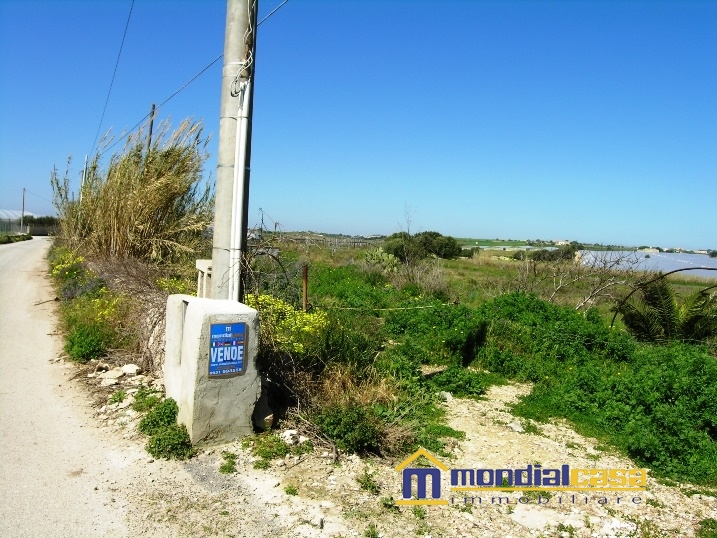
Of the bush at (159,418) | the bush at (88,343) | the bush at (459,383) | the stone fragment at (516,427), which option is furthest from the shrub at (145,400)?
the stone fragment at (516,427)

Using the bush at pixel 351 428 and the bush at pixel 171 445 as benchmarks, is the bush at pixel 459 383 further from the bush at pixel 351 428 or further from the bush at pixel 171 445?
the bush at pixel 171 445

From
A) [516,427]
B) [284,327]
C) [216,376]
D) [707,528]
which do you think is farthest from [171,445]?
[707,528]

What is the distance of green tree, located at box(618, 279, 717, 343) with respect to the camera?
10156mm

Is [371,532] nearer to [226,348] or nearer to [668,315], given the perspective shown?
[226,348]

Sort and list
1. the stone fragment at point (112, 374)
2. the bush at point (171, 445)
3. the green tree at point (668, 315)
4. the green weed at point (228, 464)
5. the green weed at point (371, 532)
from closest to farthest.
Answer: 1. the green weed at point (371, 532)
2. the green weed at point (228, 464)
3. the bush at point (171, 445)
4. the stone fragment at point (112, 374)
5. the green tree at point (668, 315)

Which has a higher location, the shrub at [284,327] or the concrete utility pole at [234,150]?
the concrete utility pole at [234,150]

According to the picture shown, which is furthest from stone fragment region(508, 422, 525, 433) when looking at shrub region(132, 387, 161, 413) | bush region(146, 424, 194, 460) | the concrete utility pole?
shrub region(132, 387, 161, 413)

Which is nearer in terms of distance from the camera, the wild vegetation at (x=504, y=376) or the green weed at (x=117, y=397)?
the wild vegetation at (x=504, y=376)

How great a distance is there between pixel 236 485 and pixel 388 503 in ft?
3.98

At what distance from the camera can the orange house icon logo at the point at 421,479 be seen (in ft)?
13.5

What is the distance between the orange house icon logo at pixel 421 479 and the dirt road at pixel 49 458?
2.09 metres

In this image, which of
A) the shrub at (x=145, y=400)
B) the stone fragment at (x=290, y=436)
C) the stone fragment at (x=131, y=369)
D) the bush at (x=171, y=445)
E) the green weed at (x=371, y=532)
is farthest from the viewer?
the stone fragment at (x=131, y=369)

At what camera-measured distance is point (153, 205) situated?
11.3 metres

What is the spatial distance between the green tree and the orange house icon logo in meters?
7.67
